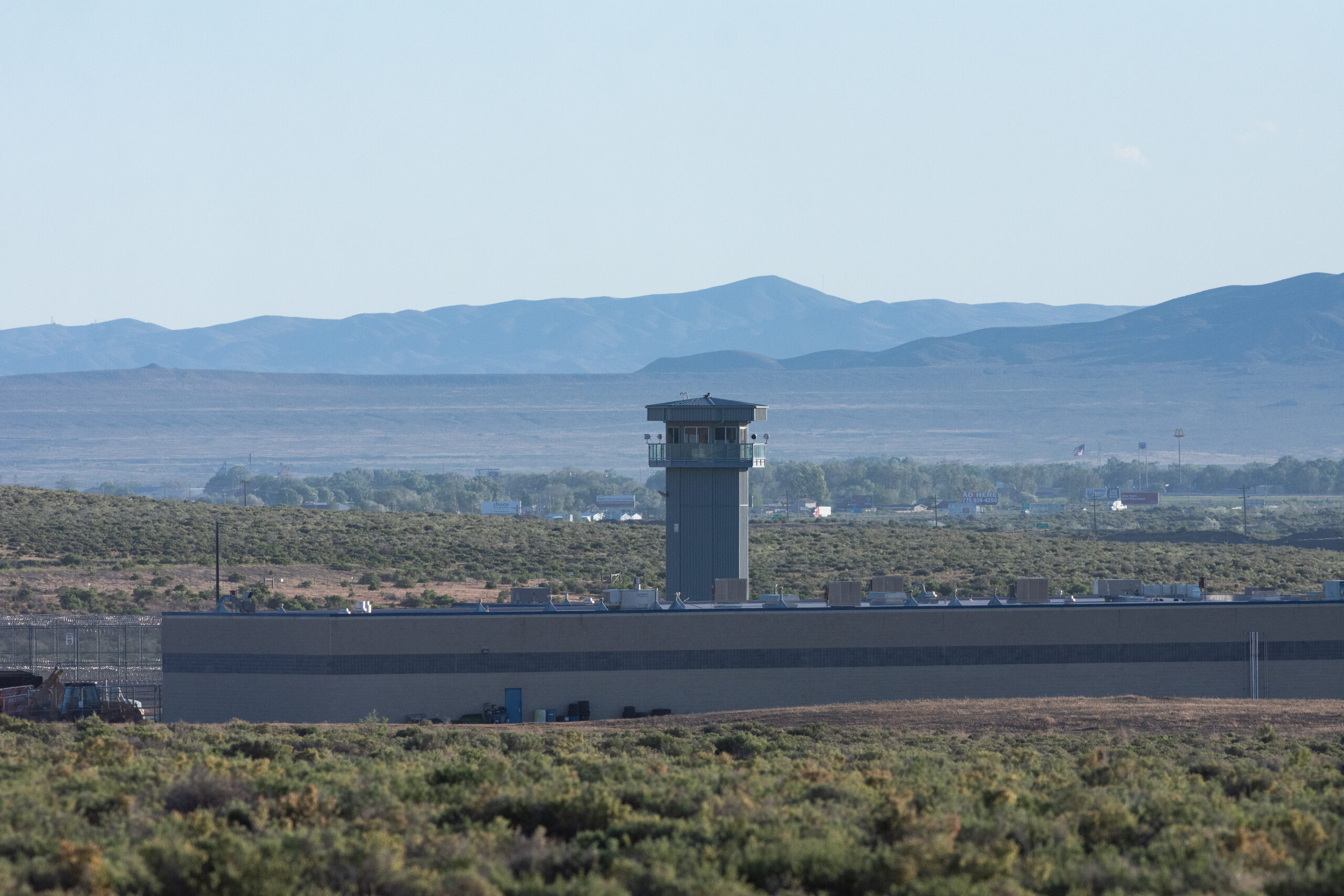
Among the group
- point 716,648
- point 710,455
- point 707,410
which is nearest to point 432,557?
point 710,455

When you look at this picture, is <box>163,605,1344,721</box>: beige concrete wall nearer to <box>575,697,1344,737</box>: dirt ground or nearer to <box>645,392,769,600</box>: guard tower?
<box>575,697,1344,737</box>: dirt ground

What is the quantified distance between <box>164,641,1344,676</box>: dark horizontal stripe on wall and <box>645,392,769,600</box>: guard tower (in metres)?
5.12

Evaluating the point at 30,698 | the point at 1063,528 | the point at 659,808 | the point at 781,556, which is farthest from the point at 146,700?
the point at 1063,528

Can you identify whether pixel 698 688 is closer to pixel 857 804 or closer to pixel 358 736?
pixel 358 736

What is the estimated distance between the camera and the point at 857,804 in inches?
→ 645

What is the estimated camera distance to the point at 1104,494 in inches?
7352

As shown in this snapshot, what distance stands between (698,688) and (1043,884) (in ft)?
67.7

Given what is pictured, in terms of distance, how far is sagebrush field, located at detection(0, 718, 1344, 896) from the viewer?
1287 cm

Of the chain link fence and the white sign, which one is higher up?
the chain link fence

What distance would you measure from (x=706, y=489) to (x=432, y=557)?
41367 millimetres

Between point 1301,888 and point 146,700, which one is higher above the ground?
point 1301,888

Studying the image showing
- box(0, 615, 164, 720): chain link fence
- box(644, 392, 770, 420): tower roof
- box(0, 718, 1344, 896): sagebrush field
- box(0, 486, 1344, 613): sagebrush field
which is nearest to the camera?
box(0, 718, 1344, 896): sagebrush field

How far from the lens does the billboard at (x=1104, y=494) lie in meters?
179

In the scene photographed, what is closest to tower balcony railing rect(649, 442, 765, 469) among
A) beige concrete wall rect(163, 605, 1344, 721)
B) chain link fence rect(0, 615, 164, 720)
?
beige concrete wall rect(163, 605, 1344, 721)
